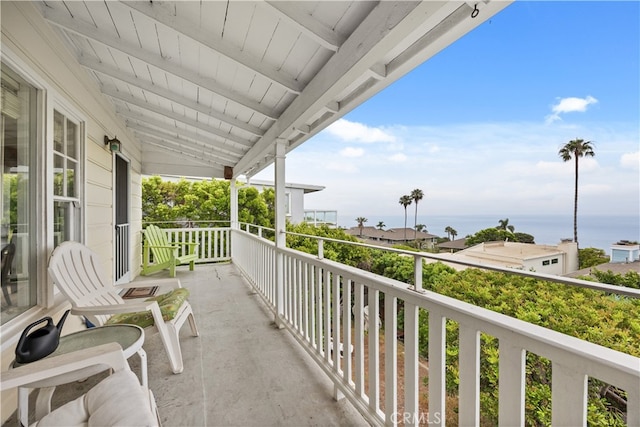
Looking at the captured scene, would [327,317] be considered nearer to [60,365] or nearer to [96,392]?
[96,392]

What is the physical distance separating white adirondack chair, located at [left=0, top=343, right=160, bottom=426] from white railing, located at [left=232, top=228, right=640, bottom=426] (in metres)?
1.06

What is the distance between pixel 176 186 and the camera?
847cm

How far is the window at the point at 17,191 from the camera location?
1638 millimetres

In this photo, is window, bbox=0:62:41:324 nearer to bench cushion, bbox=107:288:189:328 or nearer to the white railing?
bench cushion, bbox=107:288:189:328

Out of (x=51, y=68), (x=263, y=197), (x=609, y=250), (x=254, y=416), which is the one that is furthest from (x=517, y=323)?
(x=263, y=197)

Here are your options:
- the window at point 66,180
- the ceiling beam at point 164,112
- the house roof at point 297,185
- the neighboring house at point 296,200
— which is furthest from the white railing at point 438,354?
the neighboring house at point 296,200

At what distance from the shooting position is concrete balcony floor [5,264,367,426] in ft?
5.69

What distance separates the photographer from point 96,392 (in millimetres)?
1154

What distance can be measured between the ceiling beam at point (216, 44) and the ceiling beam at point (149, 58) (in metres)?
0.58

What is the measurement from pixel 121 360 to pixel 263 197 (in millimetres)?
7935

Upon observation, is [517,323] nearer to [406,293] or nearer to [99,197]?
[406,293]

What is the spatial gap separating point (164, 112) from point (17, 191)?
82.0 inches

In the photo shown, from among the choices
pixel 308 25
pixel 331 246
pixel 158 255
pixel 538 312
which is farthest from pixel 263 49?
pixel 158 255

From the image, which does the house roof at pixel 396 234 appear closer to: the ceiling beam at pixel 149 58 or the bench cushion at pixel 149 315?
the ceiling beam at pixel 149 58
